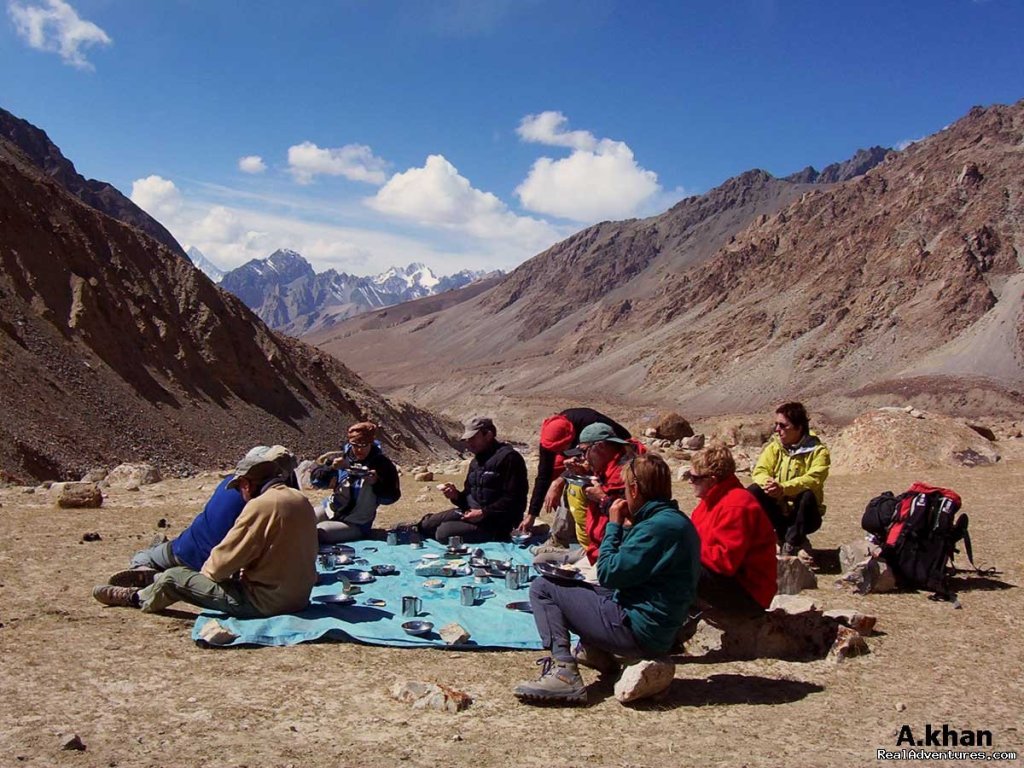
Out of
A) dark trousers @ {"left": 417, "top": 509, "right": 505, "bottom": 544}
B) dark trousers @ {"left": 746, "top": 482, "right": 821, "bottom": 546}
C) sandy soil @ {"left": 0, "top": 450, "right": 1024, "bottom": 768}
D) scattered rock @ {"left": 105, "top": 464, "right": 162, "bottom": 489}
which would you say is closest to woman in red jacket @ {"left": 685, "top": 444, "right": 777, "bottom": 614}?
sandy soil @ {"left": 0, "top": 450, "right": 1024, "bottom": 768}

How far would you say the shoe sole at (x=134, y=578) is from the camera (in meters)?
7.34

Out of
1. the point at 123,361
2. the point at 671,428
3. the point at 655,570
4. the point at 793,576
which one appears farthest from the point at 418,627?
the point at 671,428

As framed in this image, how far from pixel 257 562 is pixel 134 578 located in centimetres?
175

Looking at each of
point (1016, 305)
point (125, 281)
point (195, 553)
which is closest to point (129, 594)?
point (195, 553)

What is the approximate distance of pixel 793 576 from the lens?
7875 mm

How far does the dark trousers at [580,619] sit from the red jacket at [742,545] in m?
0.88

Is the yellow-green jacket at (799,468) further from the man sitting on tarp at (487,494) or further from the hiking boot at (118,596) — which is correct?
the hiking boot at (118,596)

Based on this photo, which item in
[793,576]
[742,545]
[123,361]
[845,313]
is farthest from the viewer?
[845,313]

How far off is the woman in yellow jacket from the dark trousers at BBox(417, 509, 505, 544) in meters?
3.04

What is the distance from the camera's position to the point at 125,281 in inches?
1403

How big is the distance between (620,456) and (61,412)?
2338cm

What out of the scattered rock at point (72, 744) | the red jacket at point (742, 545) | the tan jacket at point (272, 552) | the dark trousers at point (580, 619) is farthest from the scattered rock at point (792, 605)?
the scattered rock at point (72, 744)

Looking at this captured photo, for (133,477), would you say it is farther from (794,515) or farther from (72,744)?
(72,744)

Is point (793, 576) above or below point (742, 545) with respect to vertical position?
below
